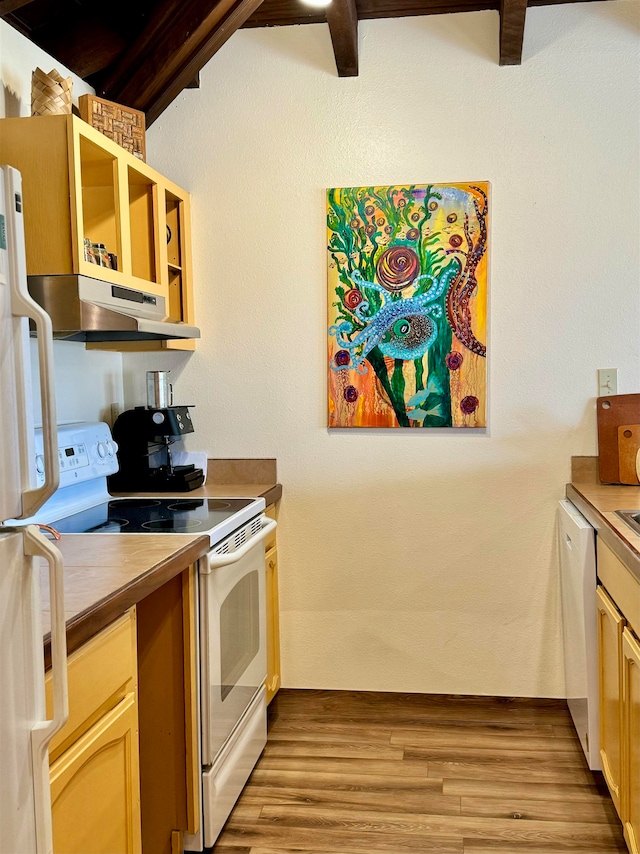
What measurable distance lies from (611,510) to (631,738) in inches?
27.5

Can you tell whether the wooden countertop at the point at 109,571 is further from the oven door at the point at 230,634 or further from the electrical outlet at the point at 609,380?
the electrical outlet at the point at 609,380

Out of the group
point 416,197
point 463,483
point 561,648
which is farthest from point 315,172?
point 561,648

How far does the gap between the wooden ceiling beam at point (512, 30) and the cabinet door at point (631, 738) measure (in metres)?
2.02

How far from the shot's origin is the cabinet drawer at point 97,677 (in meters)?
1.44

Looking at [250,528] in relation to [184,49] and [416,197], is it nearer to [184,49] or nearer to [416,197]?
[416,197]

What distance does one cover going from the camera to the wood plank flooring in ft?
7.51

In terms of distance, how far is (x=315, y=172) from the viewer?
319cm

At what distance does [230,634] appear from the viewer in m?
2.44

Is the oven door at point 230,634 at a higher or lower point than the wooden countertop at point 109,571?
lower

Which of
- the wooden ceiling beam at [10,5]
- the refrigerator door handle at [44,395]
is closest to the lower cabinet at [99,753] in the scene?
the refrigerator door handle at [44,395]

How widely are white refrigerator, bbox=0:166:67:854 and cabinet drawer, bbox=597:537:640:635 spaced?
1280 mm

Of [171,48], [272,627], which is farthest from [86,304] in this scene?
[272,627]

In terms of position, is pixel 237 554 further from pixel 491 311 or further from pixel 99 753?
pixel 491 311

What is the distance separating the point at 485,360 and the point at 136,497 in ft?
4.50
